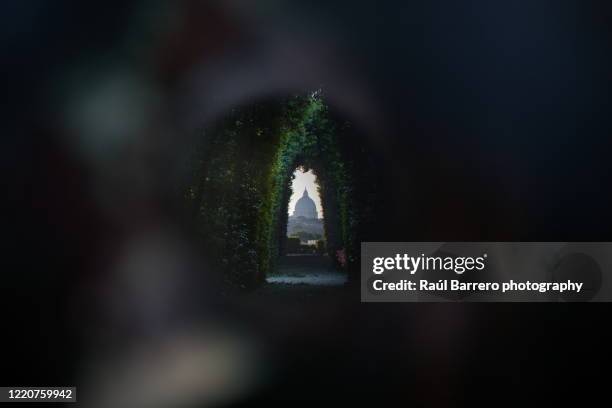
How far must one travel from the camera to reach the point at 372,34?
3262 mm

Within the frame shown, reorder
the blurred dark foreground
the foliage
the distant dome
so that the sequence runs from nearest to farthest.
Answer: the blurred dark foreground → the foliage → the distant dome

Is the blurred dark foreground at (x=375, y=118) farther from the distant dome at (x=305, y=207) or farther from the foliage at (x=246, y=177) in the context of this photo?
the distant dome at (x=305, y=207)

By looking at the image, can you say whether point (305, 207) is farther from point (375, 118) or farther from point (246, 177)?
point (375, 118)

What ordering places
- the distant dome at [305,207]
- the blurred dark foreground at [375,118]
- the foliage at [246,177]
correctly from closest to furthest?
the blurred dark foreground at [375,118], the foliage at [246,177], the distant dome at [305,207]

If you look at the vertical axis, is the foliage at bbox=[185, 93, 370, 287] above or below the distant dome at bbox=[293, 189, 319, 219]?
below

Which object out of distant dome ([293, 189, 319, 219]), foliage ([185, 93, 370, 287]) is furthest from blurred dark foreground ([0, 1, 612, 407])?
distant dome ([293, 189, 319, 219])

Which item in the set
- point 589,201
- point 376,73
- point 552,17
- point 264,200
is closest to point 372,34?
point 376,73

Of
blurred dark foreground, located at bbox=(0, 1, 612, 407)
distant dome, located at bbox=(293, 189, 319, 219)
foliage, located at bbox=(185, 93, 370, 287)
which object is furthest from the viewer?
distant dome, located at bbox=(293, 189, 319, 219)

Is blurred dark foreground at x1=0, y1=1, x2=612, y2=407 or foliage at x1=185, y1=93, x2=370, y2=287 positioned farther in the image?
foliage at x1=185, y1=93, x2=370, y2=287

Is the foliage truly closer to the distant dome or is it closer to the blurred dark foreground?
the blurred dark foreground

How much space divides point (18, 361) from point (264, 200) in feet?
31.2

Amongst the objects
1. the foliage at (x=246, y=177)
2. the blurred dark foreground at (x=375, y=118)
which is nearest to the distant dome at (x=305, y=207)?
the foliage at (x=246, y=177)

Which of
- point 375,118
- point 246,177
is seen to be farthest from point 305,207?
point 375,118

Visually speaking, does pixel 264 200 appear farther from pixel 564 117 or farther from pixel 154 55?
pixel 564 117
